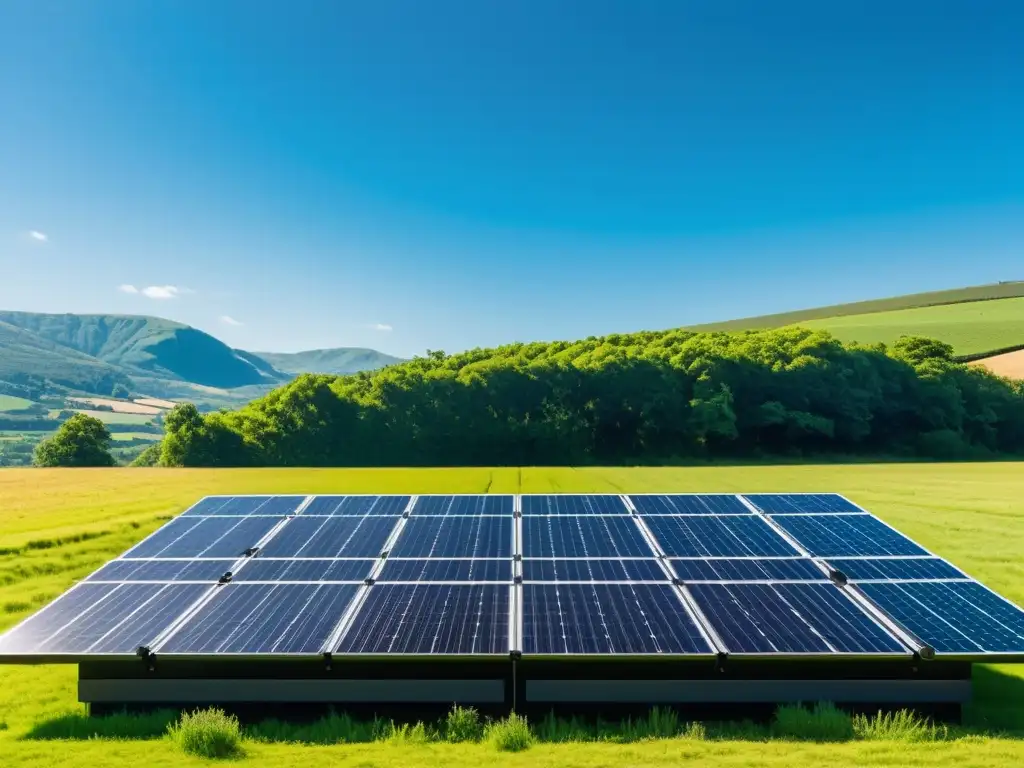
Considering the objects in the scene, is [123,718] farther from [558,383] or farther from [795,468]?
[558,383]

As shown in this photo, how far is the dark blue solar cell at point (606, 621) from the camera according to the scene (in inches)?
413

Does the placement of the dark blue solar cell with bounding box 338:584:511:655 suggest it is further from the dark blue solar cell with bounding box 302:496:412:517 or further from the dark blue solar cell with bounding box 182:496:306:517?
the dark blue solar cell with bounding box 182:496:306:517

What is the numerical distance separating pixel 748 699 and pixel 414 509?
9.48m

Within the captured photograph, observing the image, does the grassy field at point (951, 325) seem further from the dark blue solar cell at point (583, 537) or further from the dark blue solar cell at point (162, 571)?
the dark blue solar cell at point (162, 571)

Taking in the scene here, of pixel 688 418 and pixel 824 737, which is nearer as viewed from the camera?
pixel 824 737

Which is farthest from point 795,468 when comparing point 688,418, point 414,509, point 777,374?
point 414,509

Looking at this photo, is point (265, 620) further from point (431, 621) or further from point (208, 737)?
point (431, 621)

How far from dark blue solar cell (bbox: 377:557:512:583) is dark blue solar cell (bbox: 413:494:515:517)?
3.14 meters

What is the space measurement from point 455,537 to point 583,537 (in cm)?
305

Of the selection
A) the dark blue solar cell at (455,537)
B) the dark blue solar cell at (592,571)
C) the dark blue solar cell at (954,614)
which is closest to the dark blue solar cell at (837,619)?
the dark blue solar cell at (954,614)

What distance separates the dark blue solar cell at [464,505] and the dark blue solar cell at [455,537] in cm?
51

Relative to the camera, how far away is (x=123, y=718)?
1073 centimetres

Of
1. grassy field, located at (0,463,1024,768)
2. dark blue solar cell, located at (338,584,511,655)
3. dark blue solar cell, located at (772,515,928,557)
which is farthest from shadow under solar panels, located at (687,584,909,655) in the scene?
dark blue solar cell, located at (338,584,511,655)

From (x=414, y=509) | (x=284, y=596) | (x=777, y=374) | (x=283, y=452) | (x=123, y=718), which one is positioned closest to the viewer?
(x=123, y=718)
